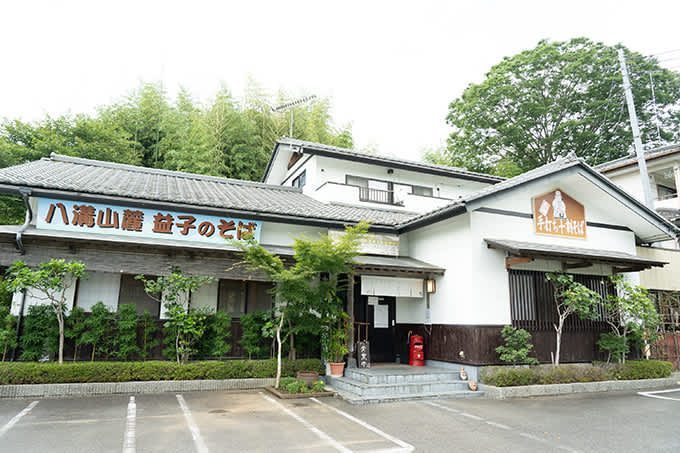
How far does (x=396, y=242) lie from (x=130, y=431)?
7.32 meters

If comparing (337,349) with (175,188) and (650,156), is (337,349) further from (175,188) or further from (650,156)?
(650,156)

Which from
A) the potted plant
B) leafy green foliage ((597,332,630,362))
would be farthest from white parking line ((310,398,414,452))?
leafy green foliage ((597,332,630,362))

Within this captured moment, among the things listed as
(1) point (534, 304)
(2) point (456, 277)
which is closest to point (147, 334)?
(2) point (456, 277)

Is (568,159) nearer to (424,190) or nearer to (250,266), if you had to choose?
(424,190)

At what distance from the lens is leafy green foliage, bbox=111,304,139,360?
26.0 ft

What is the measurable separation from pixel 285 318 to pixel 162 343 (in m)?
2.57

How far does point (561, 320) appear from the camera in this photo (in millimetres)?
8734

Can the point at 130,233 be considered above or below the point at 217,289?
above

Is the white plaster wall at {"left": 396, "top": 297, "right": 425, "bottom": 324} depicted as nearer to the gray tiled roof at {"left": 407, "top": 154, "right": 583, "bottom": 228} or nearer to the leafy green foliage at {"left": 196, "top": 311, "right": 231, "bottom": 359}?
the gray tiled roof at {"left": 407, "top": 154, "right": 583, "bottom": 228}

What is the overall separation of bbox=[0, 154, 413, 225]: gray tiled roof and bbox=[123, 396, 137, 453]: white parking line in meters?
4.03

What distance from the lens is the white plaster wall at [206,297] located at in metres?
9.19

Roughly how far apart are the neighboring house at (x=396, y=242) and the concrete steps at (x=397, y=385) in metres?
0.60

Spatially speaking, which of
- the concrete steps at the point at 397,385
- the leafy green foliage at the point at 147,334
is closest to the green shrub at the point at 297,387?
the concrete steps at the point at 397,385

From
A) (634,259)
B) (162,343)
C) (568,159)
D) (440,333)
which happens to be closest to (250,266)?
(162,343)
